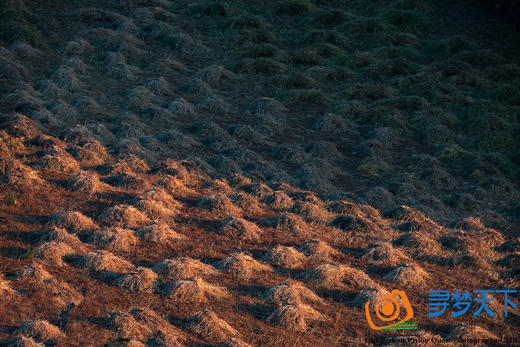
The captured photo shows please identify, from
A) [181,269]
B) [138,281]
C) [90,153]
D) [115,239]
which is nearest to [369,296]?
[181,269]

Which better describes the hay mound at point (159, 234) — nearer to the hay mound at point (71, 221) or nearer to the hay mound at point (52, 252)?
the hay mound at point (71, 221)

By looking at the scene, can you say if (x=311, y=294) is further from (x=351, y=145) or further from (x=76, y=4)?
(x=76, y=4)

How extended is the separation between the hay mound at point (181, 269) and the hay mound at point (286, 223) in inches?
83.6

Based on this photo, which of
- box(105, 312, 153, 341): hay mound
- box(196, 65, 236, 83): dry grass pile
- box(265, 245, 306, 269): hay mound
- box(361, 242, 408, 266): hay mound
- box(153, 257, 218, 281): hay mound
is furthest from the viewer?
box(196, 65, 236, 83): dry grass pile

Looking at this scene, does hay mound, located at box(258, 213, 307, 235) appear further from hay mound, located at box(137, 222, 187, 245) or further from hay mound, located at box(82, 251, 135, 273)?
hay mound, located at box(82, 251, 135, 273)

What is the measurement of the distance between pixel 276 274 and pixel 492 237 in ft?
14.5

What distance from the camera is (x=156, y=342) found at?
6.73 metres

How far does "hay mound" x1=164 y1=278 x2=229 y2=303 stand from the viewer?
25.8 feet

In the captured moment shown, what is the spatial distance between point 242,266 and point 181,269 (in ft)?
3.01

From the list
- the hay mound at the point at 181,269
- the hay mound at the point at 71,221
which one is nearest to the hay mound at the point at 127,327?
the hay mound at the point at 181,269

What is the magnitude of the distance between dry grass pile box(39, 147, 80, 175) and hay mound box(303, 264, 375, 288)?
5.16 m

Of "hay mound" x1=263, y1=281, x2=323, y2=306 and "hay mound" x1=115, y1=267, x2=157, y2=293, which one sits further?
"hay mound" x1=263, y1=281, x2=323, y2=306

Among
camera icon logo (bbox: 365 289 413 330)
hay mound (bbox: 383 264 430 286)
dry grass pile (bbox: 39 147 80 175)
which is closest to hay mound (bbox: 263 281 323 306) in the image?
camera icon logo (bbox: 365 289 413 330)

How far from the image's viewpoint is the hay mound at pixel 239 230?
10016 mm
